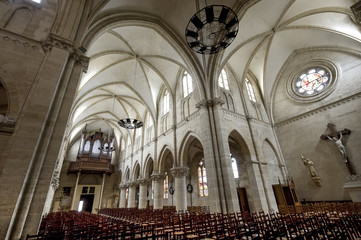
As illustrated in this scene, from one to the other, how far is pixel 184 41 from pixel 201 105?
4.70m

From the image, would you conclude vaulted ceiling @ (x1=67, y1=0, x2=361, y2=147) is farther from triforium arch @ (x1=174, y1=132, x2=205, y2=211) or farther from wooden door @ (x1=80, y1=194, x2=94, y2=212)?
wooden door @ (x1=80, y1=194, x2=94, y2=212)

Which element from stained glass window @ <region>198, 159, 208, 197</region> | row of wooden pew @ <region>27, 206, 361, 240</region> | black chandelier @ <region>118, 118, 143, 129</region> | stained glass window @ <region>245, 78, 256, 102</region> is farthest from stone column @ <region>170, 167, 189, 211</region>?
stained glass window @ <region>245, 78, 256, 102</region>

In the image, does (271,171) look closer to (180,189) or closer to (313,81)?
(180,189)

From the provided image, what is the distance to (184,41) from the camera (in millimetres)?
11375

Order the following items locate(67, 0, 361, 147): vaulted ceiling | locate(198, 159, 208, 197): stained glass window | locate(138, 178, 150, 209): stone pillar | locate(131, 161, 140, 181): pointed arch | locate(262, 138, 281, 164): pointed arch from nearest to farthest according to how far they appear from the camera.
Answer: locate(67, 0, 361, 147): vaulted ceiling → locate(262, 138, 281, 164): pointed arch → locate(198, 159, 208, 197): stained glass window → locate(138, 178, 150, 209): stone pillar → locate(131, 161, 140, 181): pointed arch

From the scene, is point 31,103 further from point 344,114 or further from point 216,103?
point 344,114

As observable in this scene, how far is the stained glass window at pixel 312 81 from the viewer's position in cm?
1250

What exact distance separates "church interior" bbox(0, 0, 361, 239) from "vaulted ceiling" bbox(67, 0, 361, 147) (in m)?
0.08

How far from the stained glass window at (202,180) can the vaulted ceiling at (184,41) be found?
673cm

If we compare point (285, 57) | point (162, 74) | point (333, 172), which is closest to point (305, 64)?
point (285, 57)

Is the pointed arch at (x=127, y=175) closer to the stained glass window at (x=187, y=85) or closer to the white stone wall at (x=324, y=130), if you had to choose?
the stained glass window at (x=187, y=85)

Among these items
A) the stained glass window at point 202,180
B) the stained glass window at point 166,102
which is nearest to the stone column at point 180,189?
the stained glass window at point 202,180

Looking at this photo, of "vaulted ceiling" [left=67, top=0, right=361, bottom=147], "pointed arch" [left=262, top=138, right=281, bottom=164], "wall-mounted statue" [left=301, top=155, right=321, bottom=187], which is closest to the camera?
"vaulted ceiling" [left=67, top=0, right=361, bottom=147]

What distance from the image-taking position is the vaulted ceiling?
9.60 m
